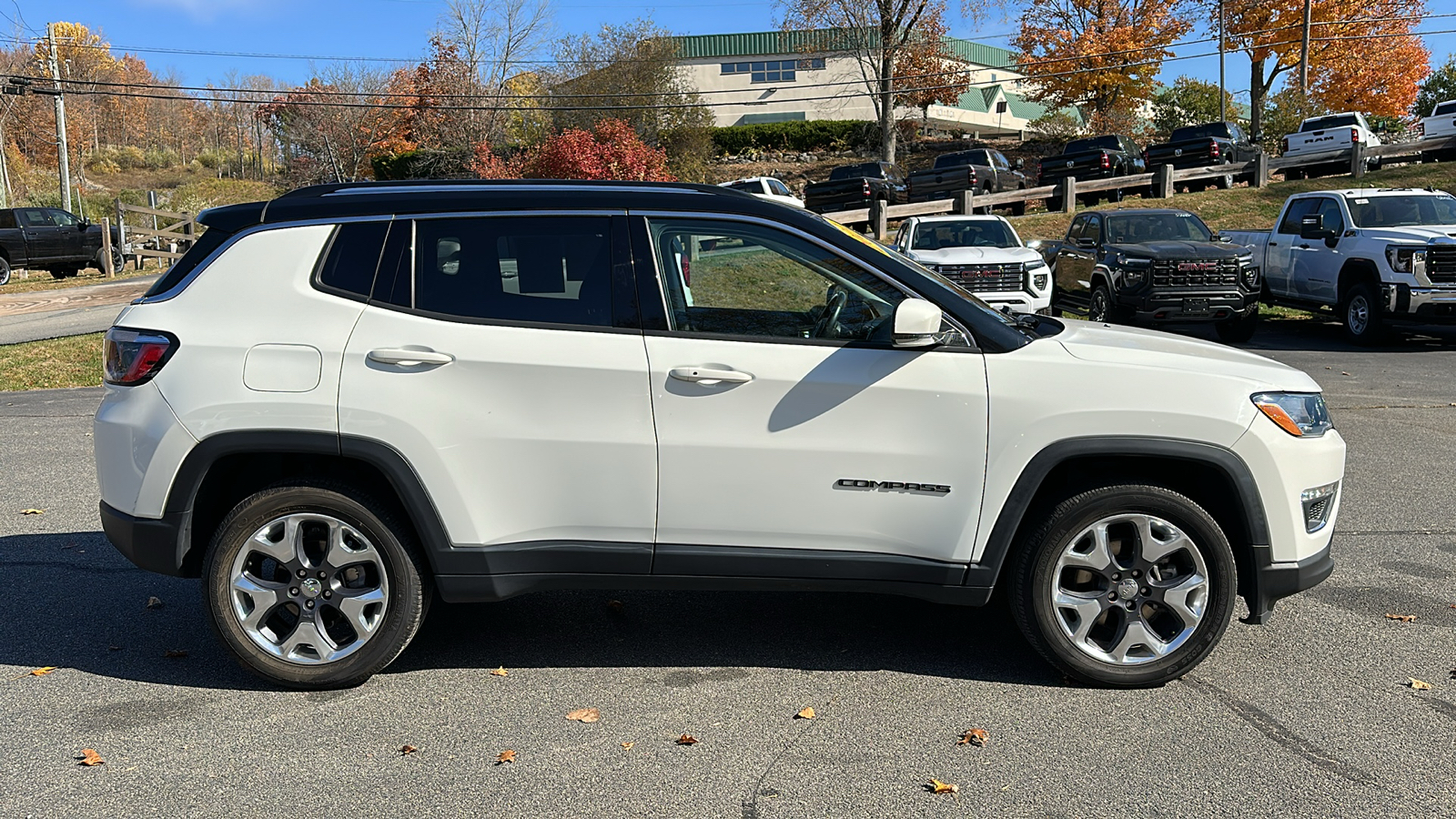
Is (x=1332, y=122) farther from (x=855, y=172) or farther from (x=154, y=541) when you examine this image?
(x=154, y=541)

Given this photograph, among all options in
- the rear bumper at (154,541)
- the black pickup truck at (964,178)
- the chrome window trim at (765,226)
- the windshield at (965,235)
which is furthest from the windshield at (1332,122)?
the rear bumper at (154,541)

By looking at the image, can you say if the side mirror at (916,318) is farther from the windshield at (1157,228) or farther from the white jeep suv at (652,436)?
the windshield at (1157,228)

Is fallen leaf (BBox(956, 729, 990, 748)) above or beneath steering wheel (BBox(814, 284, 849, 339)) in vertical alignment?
beneath

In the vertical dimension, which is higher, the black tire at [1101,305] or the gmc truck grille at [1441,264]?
the gmc truck grille at [1441,264]

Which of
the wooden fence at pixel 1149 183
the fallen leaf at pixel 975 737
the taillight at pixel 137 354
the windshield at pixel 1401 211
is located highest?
the wooden fence at pixel 1149 183

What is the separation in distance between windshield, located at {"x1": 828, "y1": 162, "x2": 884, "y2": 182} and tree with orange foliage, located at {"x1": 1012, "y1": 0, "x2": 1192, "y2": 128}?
1627 cm

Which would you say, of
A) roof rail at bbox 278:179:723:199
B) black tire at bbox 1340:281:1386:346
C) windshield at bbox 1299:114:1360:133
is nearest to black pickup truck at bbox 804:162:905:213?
windshield at bbox 1299:114:1360:133

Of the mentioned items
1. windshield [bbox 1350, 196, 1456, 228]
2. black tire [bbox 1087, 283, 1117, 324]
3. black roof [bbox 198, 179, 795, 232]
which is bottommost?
black tire [bbox 1087, 283, 1117, 324]

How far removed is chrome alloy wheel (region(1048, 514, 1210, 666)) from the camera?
4.28m

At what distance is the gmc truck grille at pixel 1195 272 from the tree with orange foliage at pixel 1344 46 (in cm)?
3545

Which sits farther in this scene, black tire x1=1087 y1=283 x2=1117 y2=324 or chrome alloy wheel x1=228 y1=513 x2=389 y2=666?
black tire x1=1087 y1=283 x2=1117 y2=324

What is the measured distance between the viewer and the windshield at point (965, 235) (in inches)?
640

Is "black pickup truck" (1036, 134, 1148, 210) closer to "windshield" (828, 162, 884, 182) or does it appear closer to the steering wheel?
"windshield" (828, 162, 884, 182)

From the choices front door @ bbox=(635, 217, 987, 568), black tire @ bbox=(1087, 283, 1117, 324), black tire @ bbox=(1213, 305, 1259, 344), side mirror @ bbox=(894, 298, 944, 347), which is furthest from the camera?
black tire @ bbox=(1087, 283, 1117, 324)
